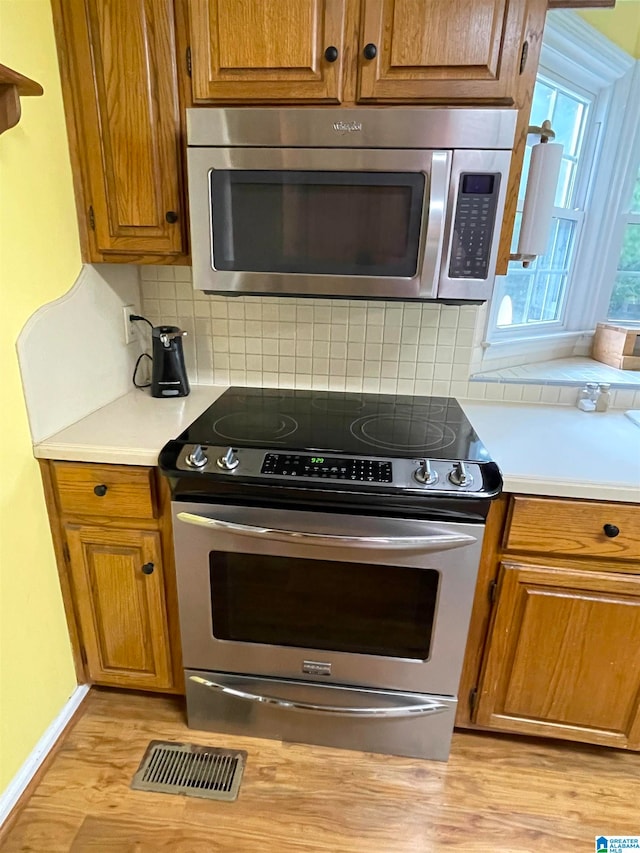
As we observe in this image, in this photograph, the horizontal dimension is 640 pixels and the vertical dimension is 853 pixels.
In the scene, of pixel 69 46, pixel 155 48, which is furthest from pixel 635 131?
pixel 69 46

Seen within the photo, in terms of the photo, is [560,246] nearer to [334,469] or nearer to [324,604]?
[334,469]

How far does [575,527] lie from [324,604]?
0.67 metres

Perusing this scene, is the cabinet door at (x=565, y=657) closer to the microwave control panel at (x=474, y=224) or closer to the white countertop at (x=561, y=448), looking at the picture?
the white countertop at (x=561, y=448)

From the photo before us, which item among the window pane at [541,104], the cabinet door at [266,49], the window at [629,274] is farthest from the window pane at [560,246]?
the cabinet door at [266,49]

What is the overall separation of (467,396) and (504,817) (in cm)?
125

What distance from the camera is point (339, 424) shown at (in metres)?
1.49

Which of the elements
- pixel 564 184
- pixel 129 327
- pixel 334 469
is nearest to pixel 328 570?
pixel 334 469

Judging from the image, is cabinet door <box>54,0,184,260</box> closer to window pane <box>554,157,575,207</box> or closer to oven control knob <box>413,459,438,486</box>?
oven control knob <box>413,459,438,486</box>

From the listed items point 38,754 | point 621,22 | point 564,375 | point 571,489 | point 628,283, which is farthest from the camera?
point 628,283

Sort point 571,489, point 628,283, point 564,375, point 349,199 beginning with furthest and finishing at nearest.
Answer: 1. point 628,283
2. point 564,375
3. point 349,199
4. point 571,489

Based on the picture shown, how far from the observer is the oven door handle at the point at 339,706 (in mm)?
1383

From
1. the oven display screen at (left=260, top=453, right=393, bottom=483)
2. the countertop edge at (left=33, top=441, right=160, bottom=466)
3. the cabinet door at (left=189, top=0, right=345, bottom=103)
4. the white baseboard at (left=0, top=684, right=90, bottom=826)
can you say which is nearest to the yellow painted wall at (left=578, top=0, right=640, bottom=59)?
the cabinet door at (left=189, top=0, right=345, bottom=103)

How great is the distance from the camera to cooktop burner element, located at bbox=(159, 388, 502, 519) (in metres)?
1.17

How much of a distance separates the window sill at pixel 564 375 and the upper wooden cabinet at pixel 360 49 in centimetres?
87
